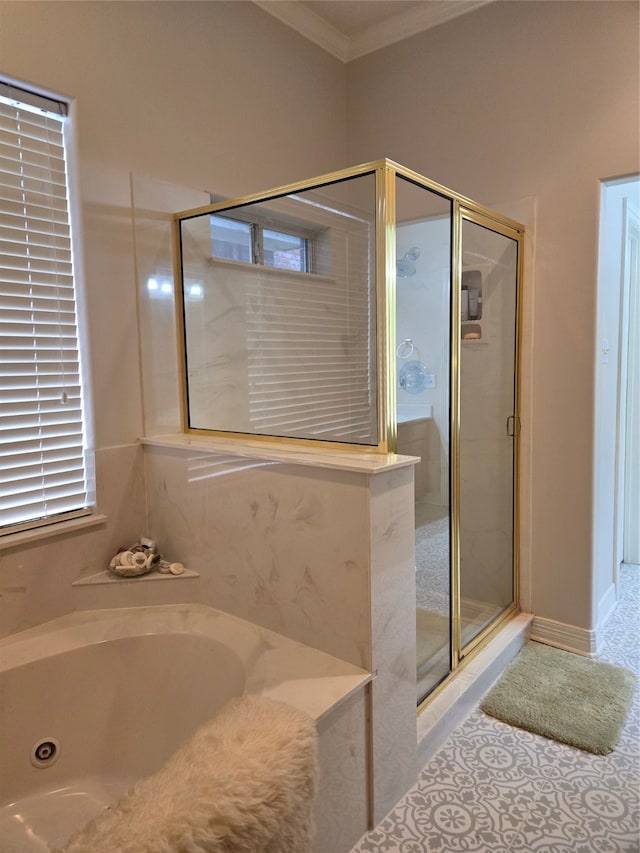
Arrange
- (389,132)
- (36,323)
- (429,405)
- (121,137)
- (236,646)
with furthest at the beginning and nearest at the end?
(389,132)
(429,405)
(121,137)
(36,323)
(236,646)

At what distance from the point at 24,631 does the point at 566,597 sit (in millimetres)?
2066

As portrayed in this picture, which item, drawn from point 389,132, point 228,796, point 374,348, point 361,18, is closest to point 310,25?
point 361,18

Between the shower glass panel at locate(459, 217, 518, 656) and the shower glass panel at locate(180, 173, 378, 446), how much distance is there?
0.48m

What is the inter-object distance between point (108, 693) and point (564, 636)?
1.82m

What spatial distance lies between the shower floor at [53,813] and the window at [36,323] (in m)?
0.74

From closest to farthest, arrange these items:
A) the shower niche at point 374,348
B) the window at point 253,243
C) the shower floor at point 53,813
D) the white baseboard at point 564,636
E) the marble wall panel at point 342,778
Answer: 1. the marble wall panel at point 342,778
2. the shower floor at point 53,813
3. the shower niche at point 374,348
4. the window at point 253,243
5. the white baseboard at point 564,636

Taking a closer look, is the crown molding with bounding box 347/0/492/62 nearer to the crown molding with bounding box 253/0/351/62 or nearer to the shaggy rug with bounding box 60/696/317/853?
the crown molding with bounding box 253/0/351/62

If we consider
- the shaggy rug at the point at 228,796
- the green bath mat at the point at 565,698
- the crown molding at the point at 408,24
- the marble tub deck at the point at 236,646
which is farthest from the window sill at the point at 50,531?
the crown molding at the point at 408,24

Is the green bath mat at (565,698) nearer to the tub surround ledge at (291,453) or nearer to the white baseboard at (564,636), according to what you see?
the white baseboard at (564,636)

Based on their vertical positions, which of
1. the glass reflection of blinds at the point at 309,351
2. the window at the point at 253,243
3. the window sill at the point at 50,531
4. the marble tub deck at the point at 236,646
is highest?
the window at the point at 253,243

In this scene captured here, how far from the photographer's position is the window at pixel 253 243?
6.63ft

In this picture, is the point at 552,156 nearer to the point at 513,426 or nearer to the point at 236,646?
the point at 513,426

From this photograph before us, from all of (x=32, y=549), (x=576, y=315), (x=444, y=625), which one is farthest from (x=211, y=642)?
(x=576, y=315)

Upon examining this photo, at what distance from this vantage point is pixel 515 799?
157 centimetres
